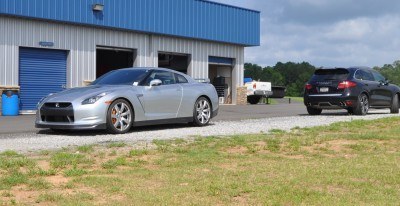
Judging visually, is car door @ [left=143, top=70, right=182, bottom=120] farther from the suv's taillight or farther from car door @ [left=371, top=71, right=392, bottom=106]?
car door @ [left=371, top=71, right=392, bottom=106]

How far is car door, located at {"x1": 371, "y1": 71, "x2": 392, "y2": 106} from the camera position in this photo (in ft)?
61.1

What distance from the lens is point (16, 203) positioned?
4.61 m

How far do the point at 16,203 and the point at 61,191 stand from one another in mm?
538

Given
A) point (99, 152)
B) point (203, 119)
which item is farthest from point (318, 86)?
point (99, 152)

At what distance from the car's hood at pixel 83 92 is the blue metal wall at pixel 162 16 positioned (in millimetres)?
9933

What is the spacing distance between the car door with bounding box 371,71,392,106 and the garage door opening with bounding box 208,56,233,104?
12.6m

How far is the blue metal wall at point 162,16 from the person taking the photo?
2103 cm

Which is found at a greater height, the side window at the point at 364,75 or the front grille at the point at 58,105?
the side window at the point at 364,75

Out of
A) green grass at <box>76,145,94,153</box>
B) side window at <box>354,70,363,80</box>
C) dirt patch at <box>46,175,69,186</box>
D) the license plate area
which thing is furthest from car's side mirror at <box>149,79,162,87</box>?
side window at <box>354,70,363,80</box>

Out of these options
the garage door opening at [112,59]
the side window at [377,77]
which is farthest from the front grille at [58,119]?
the garage door opening at [112,59]

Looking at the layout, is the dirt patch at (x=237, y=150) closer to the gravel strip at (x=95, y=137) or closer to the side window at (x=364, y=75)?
the gravel strip at (x=95, y=137)

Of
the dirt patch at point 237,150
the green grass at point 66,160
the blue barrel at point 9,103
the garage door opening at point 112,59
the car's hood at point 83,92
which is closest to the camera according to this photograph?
the green grass at point 66,160

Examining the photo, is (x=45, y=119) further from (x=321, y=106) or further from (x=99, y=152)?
(x=321, y=106)

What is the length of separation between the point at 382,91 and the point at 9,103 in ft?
43.6
